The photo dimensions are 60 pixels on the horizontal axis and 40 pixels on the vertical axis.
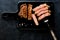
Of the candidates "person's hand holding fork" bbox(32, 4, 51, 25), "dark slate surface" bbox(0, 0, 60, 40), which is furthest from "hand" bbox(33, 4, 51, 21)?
"dark slate surface" bbox(0, 0, 60, 40)

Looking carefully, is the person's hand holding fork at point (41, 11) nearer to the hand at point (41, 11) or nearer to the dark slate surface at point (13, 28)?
the hand at point (41, 11)

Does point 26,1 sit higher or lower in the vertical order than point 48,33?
higher

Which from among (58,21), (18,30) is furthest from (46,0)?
(18,30)

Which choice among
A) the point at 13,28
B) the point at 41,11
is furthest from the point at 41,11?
the point at 13,28

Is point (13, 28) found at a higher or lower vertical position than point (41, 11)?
lower

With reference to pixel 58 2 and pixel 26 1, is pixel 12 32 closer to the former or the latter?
pixel 26 1

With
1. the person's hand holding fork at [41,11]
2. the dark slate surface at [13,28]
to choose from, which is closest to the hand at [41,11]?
the person's hand holding fork at [41,11]

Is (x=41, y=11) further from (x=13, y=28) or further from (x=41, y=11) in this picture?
(x=13, y=28)
